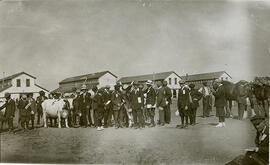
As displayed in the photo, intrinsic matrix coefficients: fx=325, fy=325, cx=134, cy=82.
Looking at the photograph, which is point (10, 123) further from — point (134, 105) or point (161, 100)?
point (161, 100)

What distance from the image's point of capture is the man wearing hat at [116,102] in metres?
5.14

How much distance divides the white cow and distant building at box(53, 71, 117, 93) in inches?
14.1

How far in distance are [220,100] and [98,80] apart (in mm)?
1933

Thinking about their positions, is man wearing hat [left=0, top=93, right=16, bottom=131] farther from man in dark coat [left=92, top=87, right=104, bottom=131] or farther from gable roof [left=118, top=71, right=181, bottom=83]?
gable roof [left=118, top=71, right=181, bottom=83]

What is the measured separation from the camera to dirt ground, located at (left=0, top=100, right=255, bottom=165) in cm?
476

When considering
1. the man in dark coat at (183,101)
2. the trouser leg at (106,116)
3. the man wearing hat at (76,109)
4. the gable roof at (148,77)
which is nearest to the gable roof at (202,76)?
the man in dark coat at (183,101)

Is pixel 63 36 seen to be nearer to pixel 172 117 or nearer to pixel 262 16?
pixel 172 117

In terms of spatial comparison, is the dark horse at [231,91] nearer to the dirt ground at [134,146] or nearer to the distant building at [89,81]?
the dirt ground at [134,146]

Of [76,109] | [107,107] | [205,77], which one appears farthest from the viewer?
[76,109]

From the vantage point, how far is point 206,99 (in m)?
5.15

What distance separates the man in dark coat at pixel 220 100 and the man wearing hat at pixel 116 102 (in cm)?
151

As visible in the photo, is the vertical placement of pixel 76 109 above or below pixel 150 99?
below

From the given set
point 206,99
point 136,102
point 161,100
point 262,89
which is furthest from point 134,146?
point 262,89

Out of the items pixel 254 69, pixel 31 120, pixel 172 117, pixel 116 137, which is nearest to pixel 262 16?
pixel 254 69
